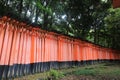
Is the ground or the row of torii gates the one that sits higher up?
the row of torii gates

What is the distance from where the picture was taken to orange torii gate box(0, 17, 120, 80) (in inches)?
193

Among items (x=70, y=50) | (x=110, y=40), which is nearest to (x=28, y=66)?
(x=70, y=50)

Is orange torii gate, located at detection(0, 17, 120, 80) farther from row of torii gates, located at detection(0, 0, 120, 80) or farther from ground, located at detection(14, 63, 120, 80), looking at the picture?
ground, located at detection(14, 63, 120, 80)

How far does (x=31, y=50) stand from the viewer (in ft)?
19.7

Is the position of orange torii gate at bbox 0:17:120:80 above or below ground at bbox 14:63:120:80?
above

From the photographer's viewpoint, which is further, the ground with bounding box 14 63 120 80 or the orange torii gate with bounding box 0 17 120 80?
the ground with bounding box 14 63 120 80

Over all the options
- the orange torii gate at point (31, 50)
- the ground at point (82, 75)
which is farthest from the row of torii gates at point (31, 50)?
the ground at point (82, 75)

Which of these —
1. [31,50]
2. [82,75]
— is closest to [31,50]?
[31,50]

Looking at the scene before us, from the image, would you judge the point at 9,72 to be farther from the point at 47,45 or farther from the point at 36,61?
the point at 47,45

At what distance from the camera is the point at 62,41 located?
8.22 metres

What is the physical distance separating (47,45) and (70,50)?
220 cm

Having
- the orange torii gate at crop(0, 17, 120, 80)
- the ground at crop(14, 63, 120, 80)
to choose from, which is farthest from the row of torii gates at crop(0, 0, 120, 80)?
the ground at crop(14, 63, 120, 80)

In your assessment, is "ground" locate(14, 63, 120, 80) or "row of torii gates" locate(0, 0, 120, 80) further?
"ground" locate(14, 63, 120, 80)

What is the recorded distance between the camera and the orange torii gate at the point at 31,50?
4914 millimetres
